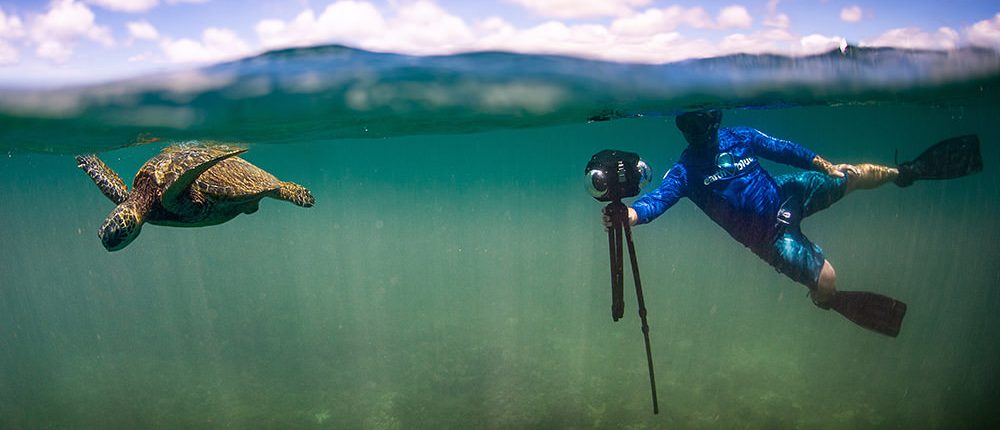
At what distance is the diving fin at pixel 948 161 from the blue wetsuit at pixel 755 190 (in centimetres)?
91

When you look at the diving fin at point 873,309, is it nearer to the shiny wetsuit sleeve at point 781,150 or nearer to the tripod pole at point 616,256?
the shiny wetsuit sleeve at point 781,150

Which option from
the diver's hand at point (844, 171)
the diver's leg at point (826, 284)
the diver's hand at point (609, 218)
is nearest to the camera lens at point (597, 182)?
the diver's hand at point (609, 218)

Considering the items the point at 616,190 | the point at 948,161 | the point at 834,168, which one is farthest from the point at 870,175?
the point at 616,190

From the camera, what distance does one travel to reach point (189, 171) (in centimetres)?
544

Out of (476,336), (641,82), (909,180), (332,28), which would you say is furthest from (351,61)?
(476,336)

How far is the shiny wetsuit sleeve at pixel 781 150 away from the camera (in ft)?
20.0

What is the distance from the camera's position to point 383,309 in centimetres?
1931

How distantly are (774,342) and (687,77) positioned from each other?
8.50 meters

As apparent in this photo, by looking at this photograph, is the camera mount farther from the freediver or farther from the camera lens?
the freediver

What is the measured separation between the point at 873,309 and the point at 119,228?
857 centimetres

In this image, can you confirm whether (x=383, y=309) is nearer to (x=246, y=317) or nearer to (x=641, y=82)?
(x=246, y=317)

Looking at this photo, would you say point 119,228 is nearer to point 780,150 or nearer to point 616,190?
point 616,190

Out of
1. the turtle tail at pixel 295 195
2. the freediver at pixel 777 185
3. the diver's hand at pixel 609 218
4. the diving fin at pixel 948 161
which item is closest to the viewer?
the diver's hand at pixel 609 218

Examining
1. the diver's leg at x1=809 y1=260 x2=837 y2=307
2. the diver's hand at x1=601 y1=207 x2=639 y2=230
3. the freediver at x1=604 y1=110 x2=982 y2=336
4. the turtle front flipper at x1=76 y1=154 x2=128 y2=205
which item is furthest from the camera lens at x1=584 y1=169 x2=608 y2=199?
the turtle front flipper at x1=76 y1=154 x2=128 y2=205
